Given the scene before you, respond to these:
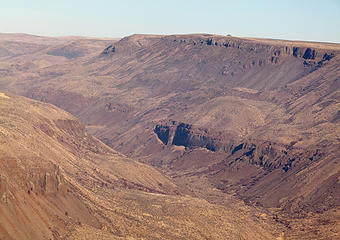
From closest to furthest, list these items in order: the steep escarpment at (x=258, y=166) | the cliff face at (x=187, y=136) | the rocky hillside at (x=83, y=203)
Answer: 1. the rocky hillside at (x=83, y=203)
2. the steep escarpment at (x=258, y=166)
3. the cliff face at (x=187, y=136)

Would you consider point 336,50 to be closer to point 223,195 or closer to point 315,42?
point 315,42

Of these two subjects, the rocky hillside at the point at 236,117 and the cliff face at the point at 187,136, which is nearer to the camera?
the rocky hillside at the point at 236,117

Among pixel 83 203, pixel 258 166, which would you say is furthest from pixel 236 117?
pixel 83 203

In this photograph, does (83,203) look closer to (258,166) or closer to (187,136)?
(258,166)

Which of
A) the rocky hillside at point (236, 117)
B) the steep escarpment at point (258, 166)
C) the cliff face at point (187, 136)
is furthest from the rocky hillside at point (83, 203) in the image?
the cliff face at point (187, 136)

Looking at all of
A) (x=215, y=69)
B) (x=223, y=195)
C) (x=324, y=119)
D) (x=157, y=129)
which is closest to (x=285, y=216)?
(x=223, y=195)

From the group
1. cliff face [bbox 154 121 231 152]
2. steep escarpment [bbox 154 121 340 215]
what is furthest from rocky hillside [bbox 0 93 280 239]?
cliff face [bbox 154 121 231 152]

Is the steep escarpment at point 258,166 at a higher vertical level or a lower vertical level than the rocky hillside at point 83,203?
lower

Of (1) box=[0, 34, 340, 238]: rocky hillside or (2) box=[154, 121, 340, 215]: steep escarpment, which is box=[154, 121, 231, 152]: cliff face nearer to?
(2) box=[154, 121, 340, 215]: steep escarpment

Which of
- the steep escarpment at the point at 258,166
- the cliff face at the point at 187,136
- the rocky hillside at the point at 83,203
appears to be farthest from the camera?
the cliff face at the point at 187,136

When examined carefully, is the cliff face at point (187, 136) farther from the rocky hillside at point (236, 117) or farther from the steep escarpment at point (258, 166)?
the rocky hillside at point (236, 117)

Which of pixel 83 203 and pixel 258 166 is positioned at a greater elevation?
pixel 83 203
